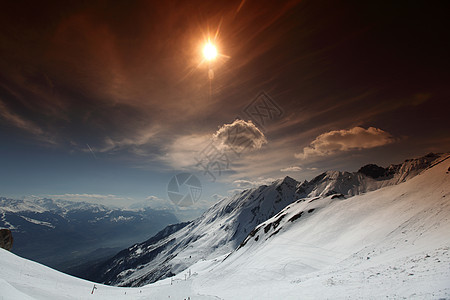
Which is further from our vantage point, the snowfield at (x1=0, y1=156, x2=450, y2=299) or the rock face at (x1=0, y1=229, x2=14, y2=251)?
the rock face at (x1=0, y1=229, x2=14, y2=251)

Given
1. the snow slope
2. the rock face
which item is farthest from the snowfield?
the rock face

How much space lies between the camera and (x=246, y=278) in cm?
3553

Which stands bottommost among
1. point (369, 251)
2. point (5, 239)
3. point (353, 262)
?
point (353, 262)

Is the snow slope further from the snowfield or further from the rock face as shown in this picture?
the rock face

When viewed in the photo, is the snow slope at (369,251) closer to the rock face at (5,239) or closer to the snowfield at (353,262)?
the snowfield at (353,262)

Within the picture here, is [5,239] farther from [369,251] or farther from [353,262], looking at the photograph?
[369,251]

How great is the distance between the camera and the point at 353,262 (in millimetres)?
24656

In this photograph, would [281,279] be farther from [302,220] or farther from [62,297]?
[302,220]

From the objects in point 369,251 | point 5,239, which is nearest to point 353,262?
point 369,251

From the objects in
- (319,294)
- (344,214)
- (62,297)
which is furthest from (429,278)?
(344,214)

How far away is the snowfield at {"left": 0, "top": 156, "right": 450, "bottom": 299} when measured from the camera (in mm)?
15328

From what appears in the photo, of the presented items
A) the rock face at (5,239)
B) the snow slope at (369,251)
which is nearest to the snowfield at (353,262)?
the snow slope at (369,251)

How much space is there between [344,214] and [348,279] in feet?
110

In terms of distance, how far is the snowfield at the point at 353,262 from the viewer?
15328 mm
